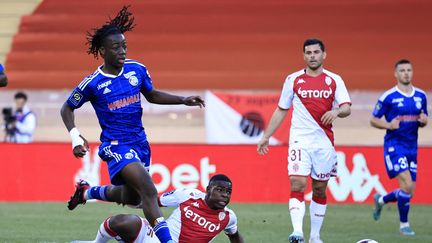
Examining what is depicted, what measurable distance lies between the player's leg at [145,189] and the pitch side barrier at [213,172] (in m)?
7.91

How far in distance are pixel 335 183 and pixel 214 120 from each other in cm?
434

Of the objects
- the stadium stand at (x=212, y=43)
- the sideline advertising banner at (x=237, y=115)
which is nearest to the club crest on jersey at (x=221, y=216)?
the sideline advertising banner at (x=237, y=115)

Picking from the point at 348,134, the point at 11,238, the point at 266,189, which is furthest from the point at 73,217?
the point at 348,134

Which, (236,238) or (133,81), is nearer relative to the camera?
(236,238)

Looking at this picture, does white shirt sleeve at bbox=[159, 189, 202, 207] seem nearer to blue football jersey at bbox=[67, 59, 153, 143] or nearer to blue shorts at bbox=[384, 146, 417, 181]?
blue football jersey at bbox=[67, 59, 153, 143]

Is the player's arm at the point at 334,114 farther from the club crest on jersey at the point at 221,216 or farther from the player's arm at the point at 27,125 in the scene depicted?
the player's arm at the point at 27,125

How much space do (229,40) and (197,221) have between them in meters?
14.1

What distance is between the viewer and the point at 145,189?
28.9 ft

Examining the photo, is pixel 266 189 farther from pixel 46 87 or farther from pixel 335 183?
pixel 46 87

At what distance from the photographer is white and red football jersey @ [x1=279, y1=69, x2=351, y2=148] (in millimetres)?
10711

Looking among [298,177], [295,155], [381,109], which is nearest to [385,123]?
[381,109]

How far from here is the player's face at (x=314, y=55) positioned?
10664 millimetres

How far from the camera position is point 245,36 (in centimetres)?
2266

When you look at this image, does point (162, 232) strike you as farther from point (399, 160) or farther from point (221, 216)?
point (399, 160)
